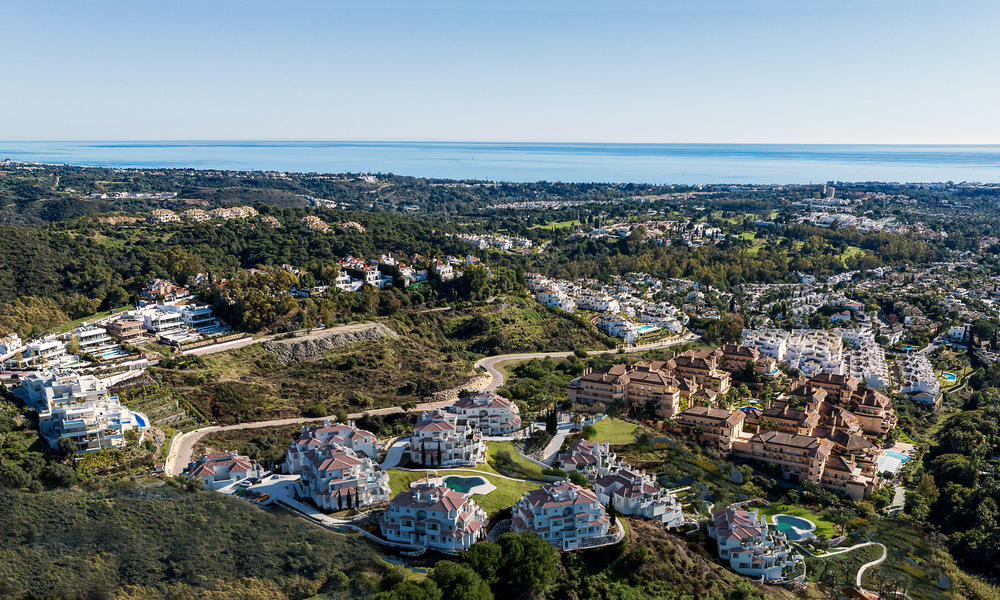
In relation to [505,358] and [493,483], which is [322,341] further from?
[493,483]

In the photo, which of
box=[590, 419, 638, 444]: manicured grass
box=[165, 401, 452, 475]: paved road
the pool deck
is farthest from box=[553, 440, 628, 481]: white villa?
box=[165, 401, 452, 475]: paved road

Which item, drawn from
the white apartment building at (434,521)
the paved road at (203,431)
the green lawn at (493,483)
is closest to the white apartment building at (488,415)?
the paved road at (203,431)

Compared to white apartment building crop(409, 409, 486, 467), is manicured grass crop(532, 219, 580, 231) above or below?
A: above

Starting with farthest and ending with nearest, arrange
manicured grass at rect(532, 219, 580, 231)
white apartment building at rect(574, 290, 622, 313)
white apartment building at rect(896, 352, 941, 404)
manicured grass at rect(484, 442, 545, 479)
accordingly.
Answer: manicured grass at rect(532, 219, 580, 231) → white apartment building at rect(574, 290, 622, 313) → white apartment building at rect(896, 352, 941, 404) → manicured grass at rect(484, 442, 545, 479)

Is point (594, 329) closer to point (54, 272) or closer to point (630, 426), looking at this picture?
point (630, 426)

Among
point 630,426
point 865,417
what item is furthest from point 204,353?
point 865,417

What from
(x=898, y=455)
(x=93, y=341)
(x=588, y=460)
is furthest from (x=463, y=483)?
(x=93, y=341)

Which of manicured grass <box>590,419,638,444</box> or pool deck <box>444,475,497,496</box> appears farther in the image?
manicured grass <box>590,419,638,444</box>

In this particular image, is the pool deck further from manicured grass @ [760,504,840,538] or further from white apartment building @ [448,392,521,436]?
manicured grass @ [760,504,840,538]
